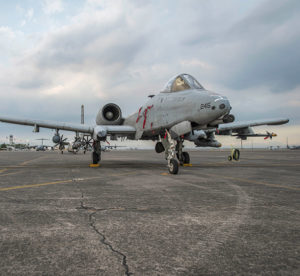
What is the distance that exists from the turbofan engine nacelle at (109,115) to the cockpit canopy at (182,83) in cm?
560

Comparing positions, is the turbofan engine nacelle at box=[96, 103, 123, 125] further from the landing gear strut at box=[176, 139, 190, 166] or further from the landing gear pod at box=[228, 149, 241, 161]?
the landing gear pod at box=[228, 149, 241, 161]

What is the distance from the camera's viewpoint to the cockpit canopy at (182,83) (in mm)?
10430

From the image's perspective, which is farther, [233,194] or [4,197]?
[233,194]

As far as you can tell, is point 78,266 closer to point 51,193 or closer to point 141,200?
point 141,200

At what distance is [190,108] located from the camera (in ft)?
32.0

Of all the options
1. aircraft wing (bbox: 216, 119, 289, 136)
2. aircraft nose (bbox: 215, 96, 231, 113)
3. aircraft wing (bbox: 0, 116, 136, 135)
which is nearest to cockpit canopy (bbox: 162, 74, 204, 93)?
aircraft nose (bbox: 215, 96, 231, 113)

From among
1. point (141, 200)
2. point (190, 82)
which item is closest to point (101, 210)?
point (141, 200)

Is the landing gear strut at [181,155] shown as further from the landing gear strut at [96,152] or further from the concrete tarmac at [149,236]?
the concrete tarmac at [149,236]

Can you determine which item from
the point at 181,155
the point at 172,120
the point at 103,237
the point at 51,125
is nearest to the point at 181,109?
the point at 172,120

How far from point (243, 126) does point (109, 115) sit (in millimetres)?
9427

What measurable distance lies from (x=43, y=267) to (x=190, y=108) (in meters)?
8.50

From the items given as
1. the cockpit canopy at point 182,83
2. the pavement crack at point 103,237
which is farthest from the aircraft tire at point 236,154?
the pavement crack at point 103,237

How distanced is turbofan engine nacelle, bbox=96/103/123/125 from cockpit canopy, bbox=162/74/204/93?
560cm

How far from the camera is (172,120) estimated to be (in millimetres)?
10578
